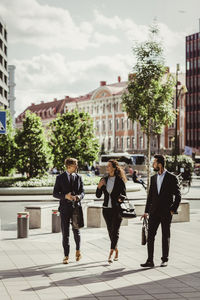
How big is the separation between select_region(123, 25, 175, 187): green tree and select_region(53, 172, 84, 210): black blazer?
54.8 ft

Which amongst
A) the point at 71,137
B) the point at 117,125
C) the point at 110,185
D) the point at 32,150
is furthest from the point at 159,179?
the point at 117,125

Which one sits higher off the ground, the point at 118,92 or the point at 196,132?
the point at 118,92

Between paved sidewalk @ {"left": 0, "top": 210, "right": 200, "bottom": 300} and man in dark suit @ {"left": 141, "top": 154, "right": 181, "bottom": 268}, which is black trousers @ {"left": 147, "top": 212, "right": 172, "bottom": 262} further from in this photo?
paved sidewalk @ {"left": 0, "top": 210, "right": 200, "bottom": 300}

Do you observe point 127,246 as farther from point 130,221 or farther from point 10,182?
point 10,182

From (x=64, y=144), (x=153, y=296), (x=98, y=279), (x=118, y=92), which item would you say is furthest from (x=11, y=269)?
(x=118, y=92)

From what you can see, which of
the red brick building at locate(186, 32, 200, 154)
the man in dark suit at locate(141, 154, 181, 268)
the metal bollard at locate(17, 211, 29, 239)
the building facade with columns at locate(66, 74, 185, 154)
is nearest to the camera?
the man in dark suit at locate(141, 154, 181, 268)

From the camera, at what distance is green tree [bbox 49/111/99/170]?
46000 millimetres

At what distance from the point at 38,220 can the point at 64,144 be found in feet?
108

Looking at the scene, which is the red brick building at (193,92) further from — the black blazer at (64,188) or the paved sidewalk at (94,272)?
the black blazer at (64,188)

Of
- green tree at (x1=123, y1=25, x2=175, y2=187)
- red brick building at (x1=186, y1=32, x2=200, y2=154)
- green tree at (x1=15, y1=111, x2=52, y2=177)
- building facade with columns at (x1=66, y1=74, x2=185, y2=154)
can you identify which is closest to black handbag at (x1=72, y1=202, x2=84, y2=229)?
green tree at (x1=123, y1=25, x2=175, y2=187)

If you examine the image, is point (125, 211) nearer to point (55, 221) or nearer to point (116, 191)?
point (116, 191)

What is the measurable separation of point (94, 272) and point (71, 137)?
39.0m

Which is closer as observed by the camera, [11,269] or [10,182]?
[11,269]

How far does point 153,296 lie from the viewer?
692 cm
